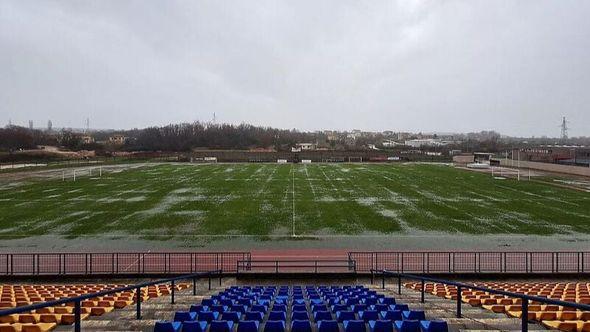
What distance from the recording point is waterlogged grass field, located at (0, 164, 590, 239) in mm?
33781

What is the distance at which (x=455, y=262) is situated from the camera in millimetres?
24047

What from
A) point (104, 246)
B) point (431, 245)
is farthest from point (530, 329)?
point (104, 246)

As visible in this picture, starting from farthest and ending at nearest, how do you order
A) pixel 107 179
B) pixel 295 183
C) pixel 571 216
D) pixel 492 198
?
pixel 107 179, pixel 295 183, pixel 492 198, pixel 571 216

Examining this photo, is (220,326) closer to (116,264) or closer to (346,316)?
(346,316)

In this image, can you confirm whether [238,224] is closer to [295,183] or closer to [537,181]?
[295,183]

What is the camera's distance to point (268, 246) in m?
28.8


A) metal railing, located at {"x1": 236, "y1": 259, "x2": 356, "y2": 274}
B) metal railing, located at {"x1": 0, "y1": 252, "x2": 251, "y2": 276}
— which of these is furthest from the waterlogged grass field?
metal railing, located at {"x1": 236, "y1": 259, "x2": 356, "y2": 274}

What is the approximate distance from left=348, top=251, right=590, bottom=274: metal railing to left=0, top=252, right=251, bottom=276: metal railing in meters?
5.86

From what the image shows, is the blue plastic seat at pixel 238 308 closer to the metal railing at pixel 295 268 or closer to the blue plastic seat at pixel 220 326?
the blue plastic seat at pixel 220 326

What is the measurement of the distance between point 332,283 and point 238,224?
15.5m

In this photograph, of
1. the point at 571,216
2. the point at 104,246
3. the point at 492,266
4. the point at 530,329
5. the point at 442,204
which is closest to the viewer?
the point at 530,329

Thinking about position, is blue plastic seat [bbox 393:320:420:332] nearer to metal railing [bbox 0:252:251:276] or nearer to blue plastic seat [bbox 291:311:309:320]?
blue plastic seat [bbox 291:311:309:320]

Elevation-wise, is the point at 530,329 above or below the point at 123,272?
above

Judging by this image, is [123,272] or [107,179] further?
[107,179]
